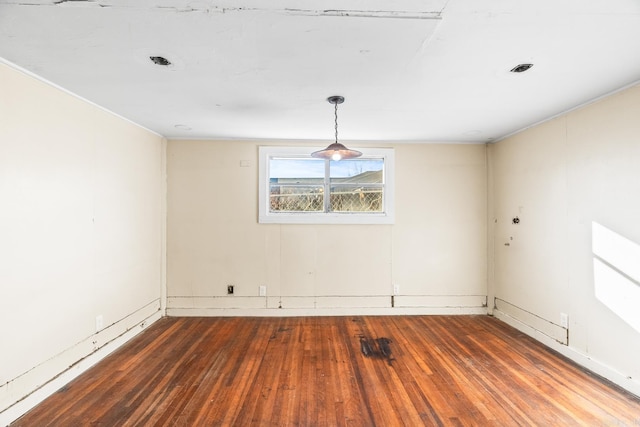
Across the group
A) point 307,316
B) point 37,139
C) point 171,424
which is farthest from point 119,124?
point 307,316

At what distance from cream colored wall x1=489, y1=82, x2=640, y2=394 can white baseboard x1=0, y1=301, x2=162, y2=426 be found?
4.52m

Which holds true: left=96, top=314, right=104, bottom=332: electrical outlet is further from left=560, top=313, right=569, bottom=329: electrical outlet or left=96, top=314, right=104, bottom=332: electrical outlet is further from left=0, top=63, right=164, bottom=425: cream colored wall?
left=560, top=313, right=569, bottom=329: electrical outlet

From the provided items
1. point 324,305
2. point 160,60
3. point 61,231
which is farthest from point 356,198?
point 61,231

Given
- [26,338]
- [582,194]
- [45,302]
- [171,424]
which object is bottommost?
[171,424]

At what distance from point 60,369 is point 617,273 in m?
4.65

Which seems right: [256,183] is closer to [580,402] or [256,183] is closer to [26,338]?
[26,338]

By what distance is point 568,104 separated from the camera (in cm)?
261

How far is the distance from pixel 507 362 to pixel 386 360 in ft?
3.74

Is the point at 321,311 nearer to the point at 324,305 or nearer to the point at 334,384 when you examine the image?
the point at 324,305

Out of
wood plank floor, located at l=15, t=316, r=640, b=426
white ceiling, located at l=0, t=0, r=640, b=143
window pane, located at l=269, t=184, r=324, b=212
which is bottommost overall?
wood plank floor, located at l=15, t=316, r=640, b=426

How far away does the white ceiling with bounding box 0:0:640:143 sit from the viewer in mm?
1391

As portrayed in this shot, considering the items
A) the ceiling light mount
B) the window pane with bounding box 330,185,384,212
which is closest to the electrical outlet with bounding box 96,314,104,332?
the window pane with bounding box 330,185,384,212

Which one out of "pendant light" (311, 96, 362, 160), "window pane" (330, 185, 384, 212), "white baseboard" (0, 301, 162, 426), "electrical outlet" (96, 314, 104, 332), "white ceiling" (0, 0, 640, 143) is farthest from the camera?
"window pane" (330, 185, 384, 212)

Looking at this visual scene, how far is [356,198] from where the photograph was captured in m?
4.12
